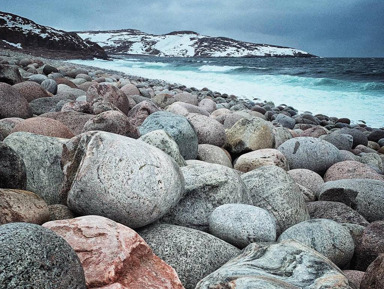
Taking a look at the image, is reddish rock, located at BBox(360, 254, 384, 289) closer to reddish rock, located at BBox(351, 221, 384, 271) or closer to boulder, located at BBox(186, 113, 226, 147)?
reddish rock, located at BBox(351, 221, 384, 271)

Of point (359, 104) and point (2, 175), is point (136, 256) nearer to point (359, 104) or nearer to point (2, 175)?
point (2, 175)

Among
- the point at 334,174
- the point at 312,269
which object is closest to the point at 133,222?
the point at 312,269

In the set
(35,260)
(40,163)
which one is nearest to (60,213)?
(40,163)

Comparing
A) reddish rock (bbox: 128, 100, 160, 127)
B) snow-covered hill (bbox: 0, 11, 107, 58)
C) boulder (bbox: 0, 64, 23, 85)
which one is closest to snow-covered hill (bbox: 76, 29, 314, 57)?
snow-covered hill (bbox: 0, 11, 107, 58)

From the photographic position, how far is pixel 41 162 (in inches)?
118

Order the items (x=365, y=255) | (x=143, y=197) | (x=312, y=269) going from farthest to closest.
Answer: (x=365, y=255) < (x=143, y=197) < (x=312, y=269)

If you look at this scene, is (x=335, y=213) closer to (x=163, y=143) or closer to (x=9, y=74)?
(x=163, y=143)

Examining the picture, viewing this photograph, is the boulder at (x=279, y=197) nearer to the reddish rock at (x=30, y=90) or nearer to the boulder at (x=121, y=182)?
the boulder at (x=121, y=182)

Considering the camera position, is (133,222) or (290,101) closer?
(133,222)

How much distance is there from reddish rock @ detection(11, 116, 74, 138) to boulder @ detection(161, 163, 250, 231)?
5.11 ft

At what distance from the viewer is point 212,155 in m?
4.82

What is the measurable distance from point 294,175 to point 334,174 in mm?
725

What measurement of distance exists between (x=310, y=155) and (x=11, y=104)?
4469 millimetres

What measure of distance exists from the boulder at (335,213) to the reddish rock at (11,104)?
4169mm
